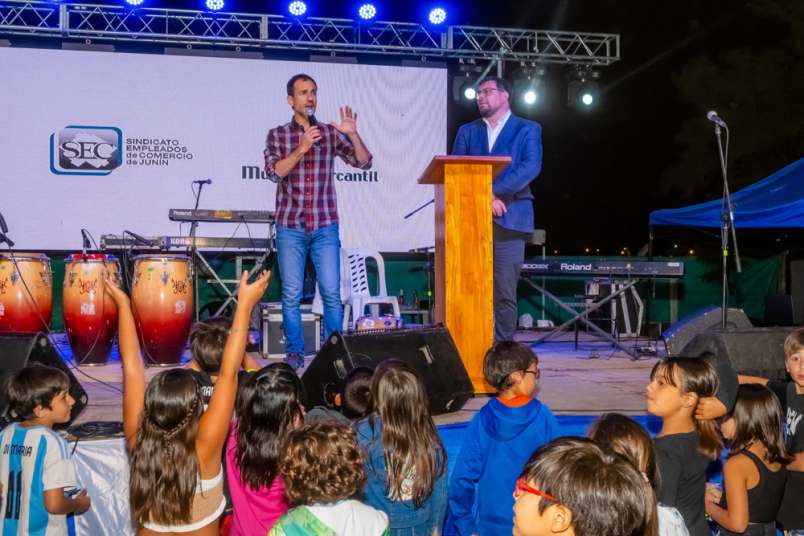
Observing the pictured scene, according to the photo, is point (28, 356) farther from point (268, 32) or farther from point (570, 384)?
point (268, 32)

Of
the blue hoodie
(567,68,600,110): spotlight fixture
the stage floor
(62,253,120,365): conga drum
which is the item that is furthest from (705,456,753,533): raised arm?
(567,68,600,110): spotlight fixture

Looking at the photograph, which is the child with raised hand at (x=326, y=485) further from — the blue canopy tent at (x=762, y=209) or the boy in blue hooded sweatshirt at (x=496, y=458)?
the blue canopy tent at (x=762, y=209)

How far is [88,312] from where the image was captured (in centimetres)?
625

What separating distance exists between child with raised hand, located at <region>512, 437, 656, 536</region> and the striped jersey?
7.22ft

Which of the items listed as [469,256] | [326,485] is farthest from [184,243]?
[326,485]

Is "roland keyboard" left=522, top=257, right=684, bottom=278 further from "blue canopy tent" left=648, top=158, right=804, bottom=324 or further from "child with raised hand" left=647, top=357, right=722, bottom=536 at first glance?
"child with raised hand" left=647, top=357, right=722, bottom=536

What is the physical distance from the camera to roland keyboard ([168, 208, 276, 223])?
8.48 meters

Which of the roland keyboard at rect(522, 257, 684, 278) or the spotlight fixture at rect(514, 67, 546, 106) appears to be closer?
the roland keyboard at rect(522, 257, 684, 278)

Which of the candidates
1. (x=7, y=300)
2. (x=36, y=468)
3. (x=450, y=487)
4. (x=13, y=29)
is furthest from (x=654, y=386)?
(x=13, y=29)

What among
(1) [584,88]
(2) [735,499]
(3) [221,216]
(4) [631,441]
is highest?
(1) [584,88]

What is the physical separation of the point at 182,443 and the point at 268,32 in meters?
8.40

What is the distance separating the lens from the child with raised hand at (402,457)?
265 cm

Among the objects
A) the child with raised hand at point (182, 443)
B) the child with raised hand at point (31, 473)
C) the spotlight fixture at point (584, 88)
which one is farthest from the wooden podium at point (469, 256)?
the spotlight fixture at point (584, 88)

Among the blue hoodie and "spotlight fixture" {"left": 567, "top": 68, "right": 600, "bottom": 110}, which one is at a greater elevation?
"spotlight fixture" {"left": 567, "top": 68, "right": 600, "bottom": 110}
